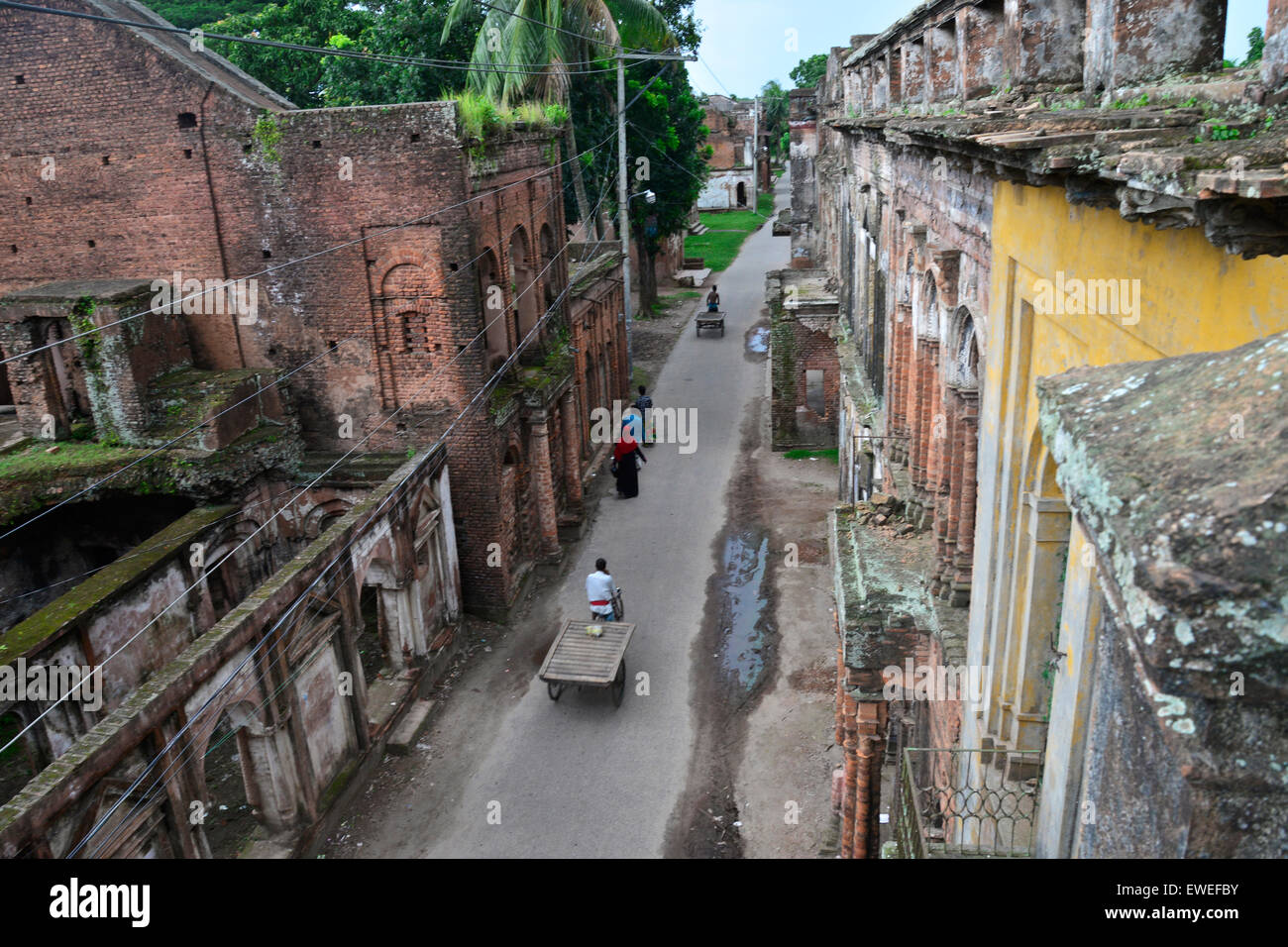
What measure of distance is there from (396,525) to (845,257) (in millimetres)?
12446

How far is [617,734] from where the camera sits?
1327 cm

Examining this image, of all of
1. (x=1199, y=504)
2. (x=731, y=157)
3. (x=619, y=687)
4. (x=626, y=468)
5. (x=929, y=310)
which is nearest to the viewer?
(x=1199, y=504)

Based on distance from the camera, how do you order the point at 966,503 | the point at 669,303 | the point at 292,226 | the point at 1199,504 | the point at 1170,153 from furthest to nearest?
the point at 669,303 < the point at 292,226 < the point at 966,503 < the point at 1170,153 < the point at 1199,504

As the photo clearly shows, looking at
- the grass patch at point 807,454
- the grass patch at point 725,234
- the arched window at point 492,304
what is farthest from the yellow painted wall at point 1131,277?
the grass patch at point 725,234

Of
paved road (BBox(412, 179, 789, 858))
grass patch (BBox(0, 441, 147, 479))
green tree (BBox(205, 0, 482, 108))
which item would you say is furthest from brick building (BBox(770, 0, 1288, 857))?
green tree (BBox(205, 0, 482, 108))

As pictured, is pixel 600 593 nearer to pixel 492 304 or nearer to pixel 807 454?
pixel 492 304

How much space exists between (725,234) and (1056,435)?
62170 millimetres

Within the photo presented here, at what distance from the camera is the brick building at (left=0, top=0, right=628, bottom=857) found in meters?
13.2

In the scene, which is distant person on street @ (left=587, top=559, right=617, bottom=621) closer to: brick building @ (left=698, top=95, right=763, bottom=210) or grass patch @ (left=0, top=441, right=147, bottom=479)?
grass patch @ (left=0, top=441, right=147, bottom=479)

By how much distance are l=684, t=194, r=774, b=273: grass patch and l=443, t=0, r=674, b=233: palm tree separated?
27.1 meters

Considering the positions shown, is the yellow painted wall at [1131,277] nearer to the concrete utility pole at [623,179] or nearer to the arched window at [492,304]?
the arched window at [492,304]

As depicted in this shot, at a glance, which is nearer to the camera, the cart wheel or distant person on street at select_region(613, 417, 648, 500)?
the cart wheel

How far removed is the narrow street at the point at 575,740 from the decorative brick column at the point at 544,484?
663mm

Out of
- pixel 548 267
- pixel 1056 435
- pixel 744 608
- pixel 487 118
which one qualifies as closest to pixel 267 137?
pixel 487 118
